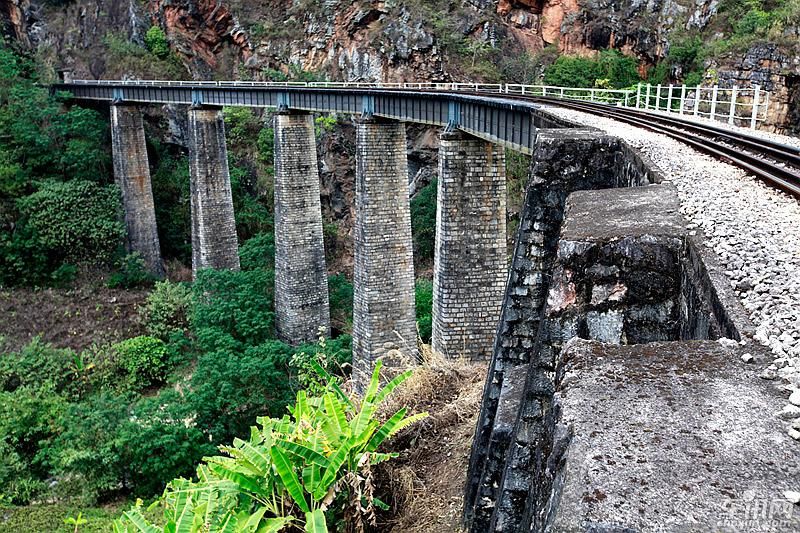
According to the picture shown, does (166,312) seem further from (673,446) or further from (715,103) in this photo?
(673,446)

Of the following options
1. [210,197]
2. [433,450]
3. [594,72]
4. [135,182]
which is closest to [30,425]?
[210,197]

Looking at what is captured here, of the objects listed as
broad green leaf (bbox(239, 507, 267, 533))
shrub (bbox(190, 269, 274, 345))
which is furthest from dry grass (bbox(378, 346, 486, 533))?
shrub (bbox(190, 269, 274, 345))

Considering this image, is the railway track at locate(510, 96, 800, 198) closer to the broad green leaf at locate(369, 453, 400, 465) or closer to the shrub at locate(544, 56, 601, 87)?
the broad green leaf at locate(369, 453, 400, 465)

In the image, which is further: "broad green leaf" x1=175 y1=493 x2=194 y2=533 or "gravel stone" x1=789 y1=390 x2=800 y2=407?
"broad green leaf" x1=175 y1=493 x2=194 y2=533

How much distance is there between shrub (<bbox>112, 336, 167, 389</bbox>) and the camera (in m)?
24.5

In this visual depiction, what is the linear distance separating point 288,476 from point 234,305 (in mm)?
19163

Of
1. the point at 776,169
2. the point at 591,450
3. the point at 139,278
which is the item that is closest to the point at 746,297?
the point at 591,450

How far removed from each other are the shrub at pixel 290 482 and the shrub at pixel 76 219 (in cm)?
2811

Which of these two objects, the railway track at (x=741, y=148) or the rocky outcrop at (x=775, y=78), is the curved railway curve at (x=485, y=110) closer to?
the railway track at (x=741, y=148)

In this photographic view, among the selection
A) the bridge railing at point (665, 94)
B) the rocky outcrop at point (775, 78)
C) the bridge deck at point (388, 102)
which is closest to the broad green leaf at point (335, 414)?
the bridge deck at point (388, 102)

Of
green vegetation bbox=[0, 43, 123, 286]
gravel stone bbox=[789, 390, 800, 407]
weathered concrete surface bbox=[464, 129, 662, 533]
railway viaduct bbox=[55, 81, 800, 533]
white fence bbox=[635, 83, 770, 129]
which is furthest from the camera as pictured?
green vegetation bbox=[0, 43, 123, 286]

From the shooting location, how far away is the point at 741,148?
32.2 ft

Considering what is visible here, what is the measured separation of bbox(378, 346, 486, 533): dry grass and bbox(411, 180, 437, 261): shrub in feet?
75.6

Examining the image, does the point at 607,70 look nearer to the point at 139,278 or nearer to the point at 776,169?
the point at 139,278
